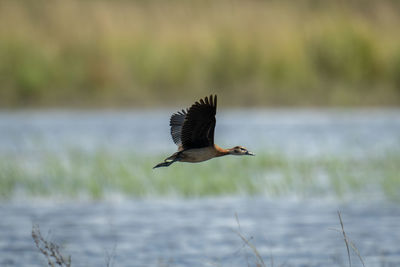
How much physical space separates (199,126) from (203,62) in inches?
1064

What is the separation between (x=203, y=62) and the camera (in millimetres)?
35062

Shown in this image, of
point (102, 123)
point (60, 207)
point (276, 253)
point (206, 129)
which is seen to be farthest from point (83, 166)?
point (102, 123)

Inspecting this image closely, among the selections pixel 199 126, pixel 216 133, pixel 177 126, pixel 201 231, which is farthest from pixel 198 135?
pixel 216 133

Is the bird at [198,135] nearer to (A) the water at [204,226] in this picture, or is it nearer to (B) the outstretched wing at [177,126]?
(B) the outstretched wing at [177,126]

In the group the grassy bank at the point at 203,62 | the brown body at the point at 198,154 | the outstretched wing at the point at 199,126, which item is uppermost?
the grassy bank at the point at 203,62

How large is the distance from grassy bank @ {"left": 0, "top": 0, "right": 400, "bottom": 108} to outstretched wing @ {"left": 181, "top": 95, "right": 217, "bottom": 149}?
25.2 meters

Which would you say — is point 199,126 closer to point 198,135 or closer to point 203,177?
point 198,135

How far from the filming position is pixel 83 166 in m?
17.3

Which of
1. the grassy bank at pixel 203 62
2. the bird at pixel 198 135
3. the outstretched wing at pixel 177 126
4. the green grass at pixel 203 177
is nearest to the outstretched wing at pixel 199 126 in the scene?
the bird at pixel 198 135

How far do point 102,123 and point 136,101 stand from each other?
14.2ft

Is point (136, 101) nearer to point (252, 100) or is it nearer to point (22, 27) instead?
point (252, 100)

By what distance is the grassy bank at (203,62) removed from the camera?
33.6m

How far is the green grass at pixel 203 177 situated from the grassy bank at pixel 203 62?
15.6 meters

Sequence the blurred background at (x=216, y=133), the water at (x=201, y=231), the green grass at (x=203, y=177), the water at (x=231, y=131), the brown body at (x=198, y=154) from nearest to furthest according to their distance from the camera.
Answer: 1. the brown body at (x=198, y=154)
2. the water at (x=201, y=231)
3. the blurred background at (x=216, y=133)
4. the green grass at (x=203, y=177)
5. the water at (x=231, y=131)
